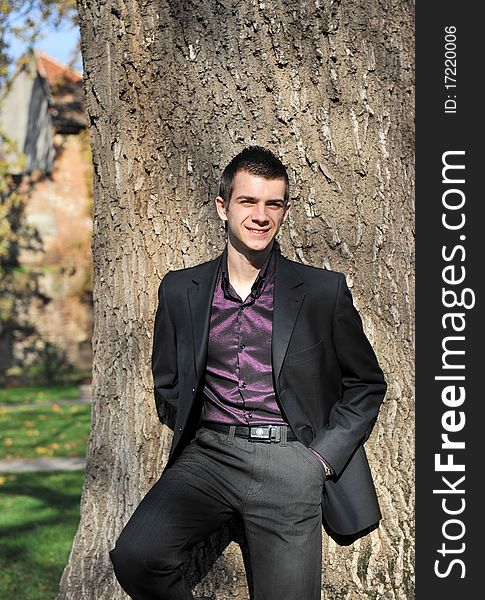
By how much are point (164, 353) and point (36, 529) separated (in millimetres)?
4331

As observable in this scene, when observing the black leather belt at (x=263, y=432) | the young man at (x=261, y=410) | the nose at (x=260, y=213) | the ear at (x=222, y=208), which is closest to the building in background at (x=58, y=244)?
the ear at (x=222, y=208)

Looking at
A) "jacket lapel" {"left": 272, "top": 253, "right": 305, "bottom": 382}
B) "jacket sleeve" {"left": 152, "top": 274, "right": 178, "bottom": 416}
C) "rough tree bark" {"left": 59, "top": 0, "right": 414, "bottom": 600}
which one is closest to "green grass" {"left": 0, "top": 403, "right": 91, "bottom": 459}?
"rough tree bark" {"left": 59, "top": 0, "right": 414, "bottom": 600}

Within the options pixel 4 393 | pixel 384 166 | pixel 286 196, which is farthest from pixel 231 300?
pixel 4 393

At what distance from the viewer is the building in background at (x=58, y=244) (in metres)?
21.8

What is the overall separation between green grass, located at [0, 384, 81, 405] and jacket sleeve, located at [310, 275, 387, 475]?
13840mm

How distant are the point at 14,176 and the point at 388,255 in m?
19.6

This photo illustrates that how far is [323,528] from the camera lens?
12.7 feet

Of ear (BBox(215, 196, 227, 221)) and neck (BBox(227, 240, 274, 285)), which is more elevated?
ear (BBox(215, 196, 227, 221))

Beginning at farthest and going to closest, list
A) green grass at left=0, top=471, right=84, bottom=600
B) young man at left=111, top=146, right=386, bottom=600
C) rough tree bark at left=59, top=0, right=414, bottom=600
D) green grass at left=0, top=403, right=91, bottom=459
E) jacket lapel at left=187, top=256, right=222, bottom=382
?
green grass at left=0, top=403, right=91, bottom=459
green grass at left=0, top=471, right=84, bottom=600
rough tree bark at left=59, top=0, right=414, bottom=600
jacket lapel at left=187, top=256, right=222, bottom=382
young man at left=111, top=146, right=386, bottom=600

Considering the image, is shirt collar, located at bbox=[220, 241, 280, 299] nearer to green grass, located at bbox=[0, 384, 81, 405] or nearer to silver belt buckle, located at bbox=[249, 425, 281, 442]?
silver belt buckle, located at bbox=[249, 425, 281, 442]

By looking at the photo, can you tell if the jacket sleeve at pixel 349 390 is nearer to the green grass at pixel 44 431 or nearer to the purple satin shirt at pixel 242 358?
the purple satin shirt at pixel 242 358

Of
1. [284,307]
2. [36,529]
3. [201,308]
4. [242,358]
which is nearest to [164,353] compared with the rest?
[201,308]

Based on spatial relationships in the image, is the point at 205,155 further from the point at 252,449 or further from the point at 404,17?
the point at 252,449

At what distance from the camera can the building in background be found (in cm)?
2181
